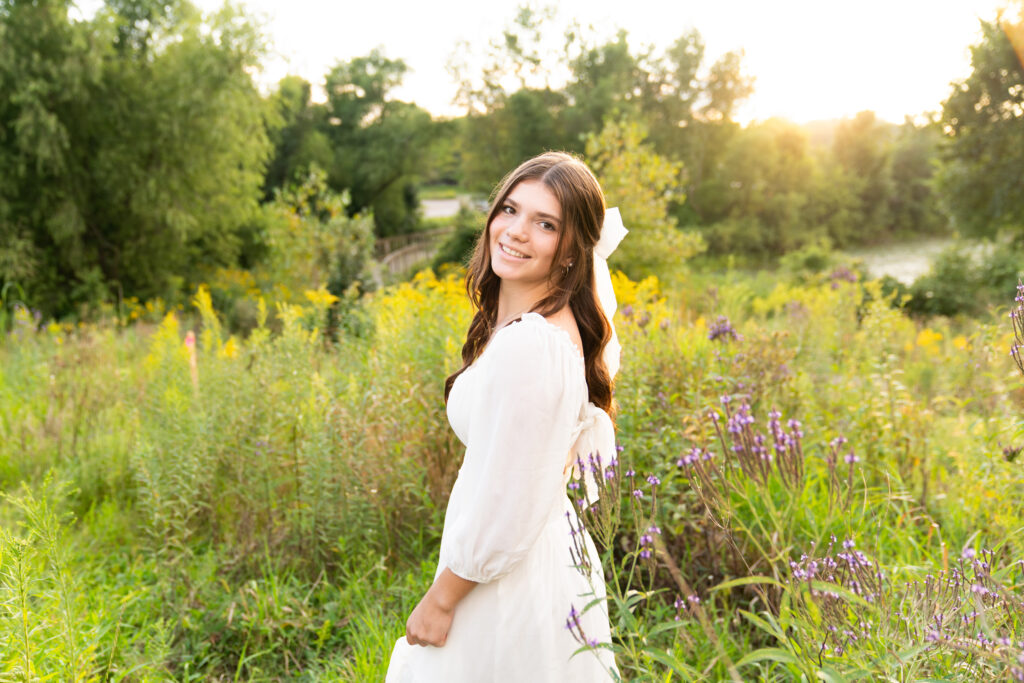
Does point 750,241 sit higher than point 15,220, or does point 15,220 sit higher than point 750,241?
point 15,220

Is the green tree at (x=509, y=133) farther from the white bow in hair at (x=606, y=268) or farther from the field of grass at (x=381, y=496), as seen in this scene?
the white bow in hair at (x=606, y=268)

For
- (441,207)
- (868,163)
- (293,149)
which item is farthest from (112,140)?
(441,207)

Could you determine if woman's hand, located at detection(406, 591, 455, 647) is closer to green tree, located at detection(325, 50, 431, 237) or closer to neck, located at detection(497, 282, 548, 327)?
neck, located at detection(497, 282, 548, 327)

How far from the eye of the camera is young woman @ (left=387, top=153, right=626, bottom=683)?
4.63ft

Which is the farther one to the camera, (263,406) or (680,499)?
(263,406)

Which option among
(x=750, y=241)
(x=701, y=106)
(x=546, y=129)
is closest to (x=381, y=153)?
(x=546, y=129)

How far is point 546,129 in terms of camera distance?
28781 mm

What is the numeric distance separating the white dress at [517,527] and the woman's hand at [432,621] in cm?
2

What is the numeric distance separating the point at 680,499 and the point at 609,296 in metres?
1.47

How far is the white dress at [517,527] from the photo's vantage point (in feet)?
4.61

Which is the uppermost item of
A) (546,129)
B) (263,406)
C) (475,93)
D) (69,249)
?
(475,93)

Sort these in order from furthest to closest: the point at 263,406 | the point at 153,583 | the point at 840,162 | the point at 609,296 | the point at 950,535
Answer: the point at 840,162
the point at 263,406
the point at 153,583
the point at 950,535
the point at 609,296

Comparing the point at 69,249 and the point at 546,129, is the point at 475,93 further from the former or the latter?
the point at 69,249

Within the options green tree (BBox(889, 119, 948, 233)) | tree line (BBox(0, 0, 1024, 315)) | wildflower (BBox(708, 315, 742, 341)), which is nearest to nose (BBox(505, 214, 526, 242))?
wildflower (BBox(708, 315, 742, 341))
